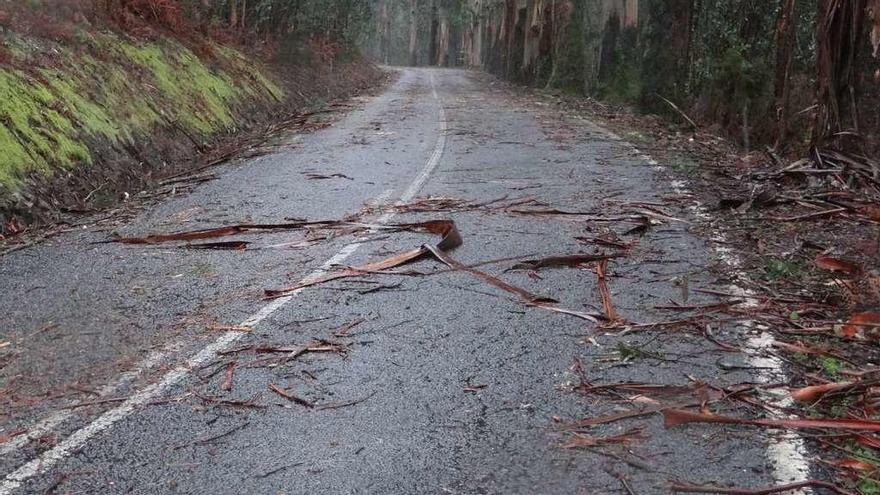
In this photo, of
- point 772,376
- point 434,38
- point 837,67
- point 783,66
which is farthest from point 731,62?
point 434,38

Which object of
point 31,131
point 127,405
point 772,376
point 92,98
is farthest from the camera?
point 92,98

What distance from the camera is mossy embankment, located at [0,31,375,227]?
9531mm

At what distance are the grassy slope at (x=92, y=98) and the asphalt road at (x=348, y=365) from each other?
5.91 ft

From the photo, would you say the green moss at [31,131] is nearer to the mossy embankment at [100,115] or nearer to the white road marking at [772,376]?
the mossy embankment at [100,115]

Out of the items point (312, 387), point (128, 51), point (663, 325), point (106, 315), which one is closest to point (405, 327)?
point (312, 387)

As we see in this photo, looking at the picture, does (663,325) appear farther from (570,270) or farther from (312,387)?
(312,387)

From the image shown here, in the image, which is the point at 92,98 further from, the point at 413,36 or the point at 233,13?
the point at 413,36

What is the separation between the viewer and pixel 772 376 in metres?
4.57

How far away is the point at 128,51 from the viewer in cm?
1490

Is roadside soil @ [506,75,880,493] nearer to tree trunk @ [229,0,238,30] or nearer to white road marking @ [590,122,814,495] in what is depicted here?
white road marking @ [590,122,814,495]

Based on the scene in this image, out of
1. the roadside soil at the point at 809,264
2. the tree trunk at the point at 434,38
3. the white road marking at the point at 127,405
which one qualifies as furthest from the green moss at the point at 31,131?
the tree trunk at the point at 434,38

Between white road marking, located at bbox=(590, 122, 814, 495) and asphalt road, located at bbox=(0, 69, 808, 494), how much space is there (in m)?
0.06

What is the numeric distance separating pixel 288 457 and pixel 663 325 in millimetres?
2692

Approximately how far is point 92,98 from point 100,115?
1.48 ft
